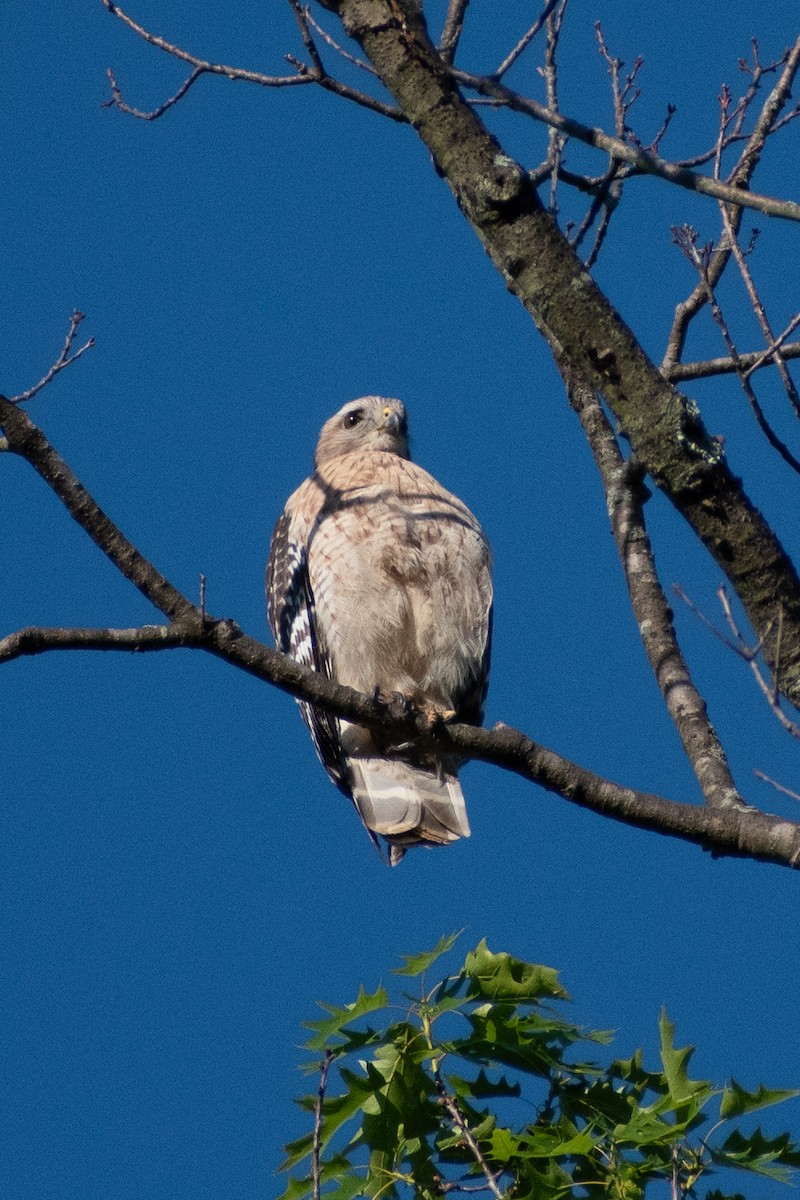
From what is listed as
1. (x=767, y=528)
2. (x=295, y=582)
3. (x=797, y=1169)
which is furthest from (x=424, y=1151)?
(x=295, y=582)

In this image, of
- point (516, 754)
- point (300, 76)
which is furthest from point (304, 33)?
point (516, 754)

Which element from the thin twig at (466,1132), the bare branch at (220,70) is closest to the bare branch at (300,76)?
the bare branch at (220,70)

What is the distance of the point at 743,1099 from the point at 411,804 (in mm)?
2337

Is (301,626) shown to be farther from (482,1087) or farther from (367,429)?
(482,1087)

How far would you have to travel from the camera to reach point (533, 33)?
410 centimetres

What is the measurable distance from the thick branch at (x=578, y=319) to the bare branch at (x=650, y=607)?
0.36 meters

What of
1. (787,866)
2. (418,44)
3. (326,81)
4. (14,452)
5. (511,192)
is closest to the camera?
(787,866)

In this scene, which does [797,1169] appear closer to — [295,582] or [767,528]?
[767,528]

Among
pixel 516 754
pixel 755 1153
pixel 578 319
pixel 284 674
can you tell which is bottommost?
pixel 755 1153

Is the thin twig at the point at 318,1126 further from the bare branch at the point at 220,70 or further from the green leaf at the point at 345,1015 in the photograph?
the bare branch at the point at 220,70

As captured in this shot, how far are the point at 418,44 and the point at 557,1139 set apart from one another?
257 centimetres

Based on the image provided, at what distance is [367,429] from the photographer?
6742 mm

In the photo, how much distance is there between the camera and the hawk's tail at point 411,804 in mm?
5305

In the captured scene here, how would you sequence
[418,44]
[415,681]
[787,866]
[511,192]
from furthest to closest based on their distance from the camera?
[415,681], [418,44], [511,192], [787,866]
